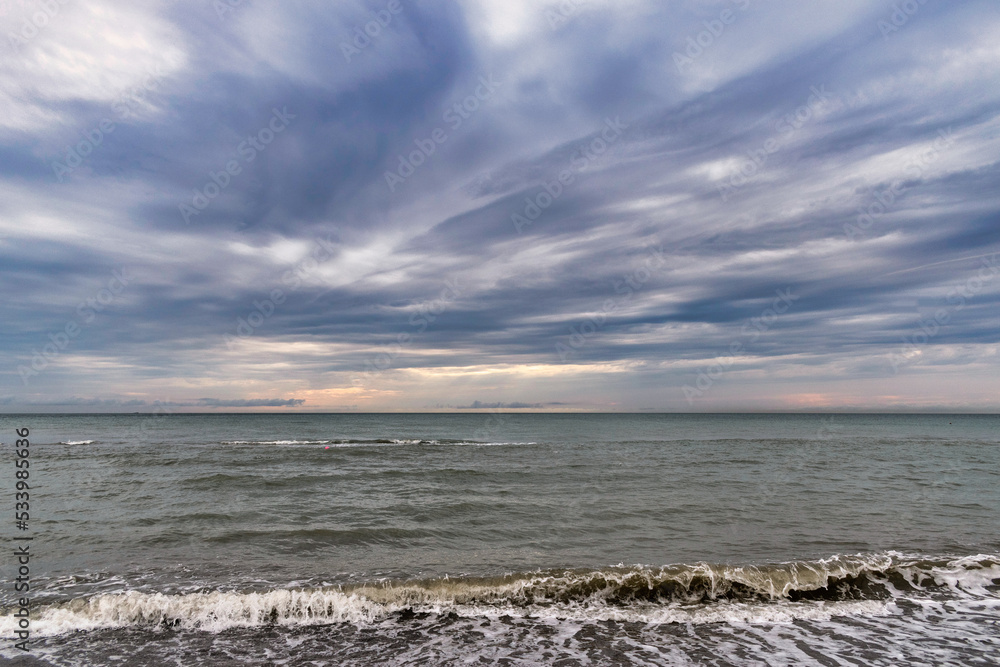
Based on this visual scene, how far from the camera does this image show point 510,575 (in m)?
10.4

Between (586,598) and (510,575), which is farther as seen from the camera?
(510,575)

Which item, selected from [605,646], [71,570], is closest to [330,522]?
[71,570]

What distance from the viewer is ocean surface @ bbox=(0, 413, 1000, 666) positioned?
25.6 ft

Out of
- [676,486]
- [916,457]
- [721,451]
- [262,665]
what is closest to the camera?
[262,665]

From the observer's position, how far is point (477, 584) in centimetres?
1009

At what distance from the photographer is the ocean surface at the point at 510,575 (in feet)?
25.6

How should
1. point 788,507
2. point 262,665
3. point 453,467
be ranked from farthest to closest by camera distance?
point 453,467, point 788,507, point 262,665

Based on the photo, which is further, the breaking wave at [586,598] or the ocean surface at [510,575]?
the breaking wave at [586,598]

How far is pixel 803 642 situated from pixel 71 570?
49.6 ft

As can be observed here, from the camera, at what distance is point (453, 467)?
28.8 meters

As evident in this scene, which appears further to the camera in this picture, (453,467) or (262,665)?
(453,467)

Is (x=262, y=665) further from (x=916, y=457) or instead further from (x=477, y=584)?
(x=916, y=457)

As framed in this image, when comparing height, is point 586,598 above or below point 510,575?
below

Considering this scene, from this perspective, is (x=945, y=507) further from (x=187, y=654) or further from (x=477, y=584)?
(x=187, y=654)
